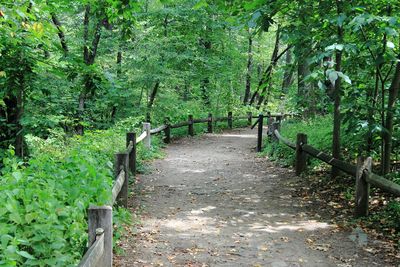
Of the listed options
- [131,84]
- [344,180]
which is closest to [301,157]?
[344,180]

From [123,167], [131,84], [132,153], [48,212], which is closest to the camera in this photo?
[48,212]

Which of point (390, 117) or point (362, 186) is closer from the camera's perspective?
point (362, 186)

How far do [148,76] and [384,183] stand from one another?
1135 centimetres

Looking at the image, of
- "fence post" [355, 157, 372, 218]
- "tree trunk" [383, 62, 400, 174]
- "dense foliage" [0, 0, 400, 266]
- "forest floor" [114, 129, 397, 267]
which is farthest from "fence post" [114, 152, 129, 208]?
"tree trunk" [383, 62, 400, 174]

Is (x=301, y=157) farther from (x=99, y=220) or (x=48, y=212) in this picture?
(x=48, y=212)

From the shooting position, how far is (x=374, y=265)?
493cm

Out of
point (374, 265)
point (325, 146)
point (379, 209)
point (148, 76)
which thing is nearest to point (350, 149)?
point (325, 146)

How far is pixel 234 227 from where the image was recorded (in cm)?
641

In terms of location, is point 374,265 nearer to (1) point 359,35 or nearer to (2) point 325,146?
(1) point 359,35

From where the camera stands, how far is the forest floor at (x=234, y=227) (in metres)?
5.16

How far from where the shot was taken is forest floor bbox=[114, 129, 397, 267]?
5.16 meters

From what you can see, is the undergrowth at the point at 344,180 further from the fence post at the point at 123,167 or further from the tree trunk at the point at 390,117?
the fence post at the point at 123,167

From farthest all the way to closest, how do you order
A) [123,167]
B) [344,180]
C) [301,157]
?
[301,157]
[344,180]
[123,167]

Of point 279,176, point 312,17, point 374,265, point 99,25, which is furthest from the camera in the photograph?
point 99,25
